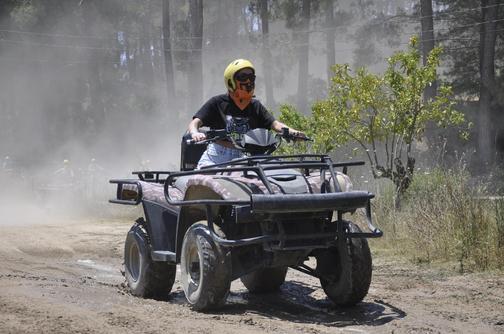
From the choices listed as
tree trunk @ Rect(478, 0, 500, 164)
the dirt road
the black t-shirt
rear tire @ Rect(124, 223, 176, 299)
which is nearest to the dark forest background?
tree trunk @ Rect(478, 0, 500, 164)

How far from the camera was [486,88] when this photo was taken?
27.8 metres

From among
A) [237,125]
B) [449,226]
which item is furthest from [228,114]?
Result: [449,226]

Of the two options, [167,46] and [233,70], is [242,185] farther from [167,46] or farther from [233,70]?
[167,46]

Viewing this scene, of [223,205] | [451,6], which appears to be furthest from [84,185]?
[223,205]

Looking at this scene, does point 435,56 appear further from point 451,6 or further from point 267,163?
point 451,6

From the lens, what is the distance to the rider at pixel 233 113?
756 cm

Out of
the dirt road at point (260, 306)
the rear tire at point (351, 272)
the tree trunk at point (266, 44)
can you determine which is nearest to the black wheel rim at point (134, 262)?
the dirt road at point (260, 306)

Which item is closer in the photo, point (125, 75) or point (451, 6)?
point (451, 6)

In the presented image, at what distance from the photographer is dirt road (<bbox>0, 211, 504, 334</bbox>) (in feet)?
18.6

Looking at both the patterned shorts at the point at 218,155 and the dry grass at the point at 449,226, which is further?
the dry grass at the point at 449,226

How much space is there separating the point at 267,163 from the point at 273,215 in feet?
→ 2.29

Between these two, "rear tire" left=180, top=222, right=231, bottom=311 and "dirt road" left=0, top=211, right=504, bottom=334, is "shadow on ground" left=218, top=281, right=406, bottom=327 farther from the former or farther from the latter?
"rear tire" left=180, top=222, right=231, bottom=311

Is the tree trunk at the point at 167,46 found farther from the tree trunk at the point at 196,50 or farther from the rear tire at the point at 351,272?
the rear tire at the point at 351,272

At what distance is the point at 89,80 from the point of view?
166ft
